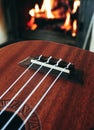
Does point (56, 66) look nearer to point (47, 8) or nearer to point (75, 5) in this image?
point (75, 5)

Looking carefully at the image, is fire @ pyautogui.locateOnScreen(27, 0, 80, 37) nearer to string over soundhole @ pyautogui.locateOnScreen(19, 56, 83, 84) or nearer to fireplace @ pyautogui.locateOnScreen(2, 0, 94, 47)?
fireplace @ pyautogui.locateOnScreen(2, 0, 94, 47)

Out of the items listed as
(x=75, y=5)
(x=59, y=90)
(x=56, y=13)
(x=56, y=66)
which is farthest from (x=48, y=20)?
(x=59, y=90)

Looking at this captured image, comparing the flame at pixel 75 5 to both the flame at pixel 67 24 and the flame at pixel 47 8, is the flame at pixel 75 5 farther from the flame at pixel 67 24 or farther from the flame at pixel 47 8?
the flame at pixel 47 8

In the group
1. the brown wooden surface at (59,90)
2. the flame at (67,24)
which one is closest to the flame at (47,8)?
the flame at (67,24)

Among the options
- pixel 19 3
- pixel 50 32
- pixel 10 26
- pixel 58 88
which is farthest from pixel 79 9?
pixel 58 88

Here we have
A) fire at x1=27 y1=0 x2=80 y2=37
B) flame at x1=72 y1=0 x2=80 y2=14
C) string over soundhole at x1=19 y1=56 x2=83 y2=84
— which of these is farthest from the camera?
fire at x1=27 y1=0 x2=80 y2=37

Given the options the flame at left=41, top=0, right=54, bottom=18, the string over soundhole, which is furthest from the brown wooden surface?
the flame at left=41, top=0, right=54, bottom=18
